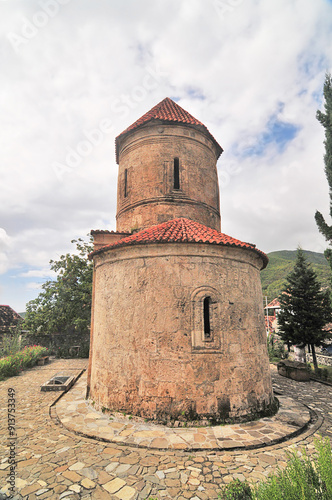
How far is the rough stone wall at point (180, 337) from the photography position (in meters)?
6.37

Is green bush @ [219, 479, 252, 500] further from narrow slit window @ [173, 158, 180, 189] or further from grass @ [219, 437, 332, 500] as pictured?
narrow slit window @ [173, 158, 180, 189]

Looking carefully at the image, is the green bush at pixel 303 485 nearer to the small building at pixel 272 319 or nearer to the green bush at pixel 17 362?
the green bush at pixel 17 362

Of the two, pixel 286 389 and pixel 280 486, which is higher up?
pixel 280 486

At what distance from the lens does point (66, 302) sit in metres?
20.1

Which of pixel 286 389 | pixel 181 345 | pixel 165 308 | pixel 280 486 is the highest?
pixel 165 308

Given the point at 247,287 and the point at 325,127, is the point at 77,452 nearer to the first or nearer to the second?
the point at 247,287

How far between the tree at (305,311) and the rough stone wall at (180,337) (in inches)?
307

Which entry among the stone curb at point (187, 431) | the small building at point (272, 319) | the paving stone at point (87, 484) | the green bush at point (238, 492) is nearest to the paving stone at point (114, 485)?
the paving stone at point (87, 484)

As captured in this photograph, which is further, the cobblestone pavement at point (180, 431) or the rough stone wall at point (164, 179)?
the rough stone wall at point (164, 179)

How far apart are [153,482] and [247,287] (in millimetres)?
4927

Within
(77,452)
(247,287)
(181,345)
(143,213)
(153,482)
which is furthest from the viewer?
(143,213)

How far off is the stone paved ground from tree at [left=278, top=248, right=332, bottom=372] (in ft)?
27.5

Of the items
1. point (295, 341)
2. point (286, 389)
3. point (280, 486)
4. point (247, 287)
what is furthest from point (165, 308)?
point (295, 341)

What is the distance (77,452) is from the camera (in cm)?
511
